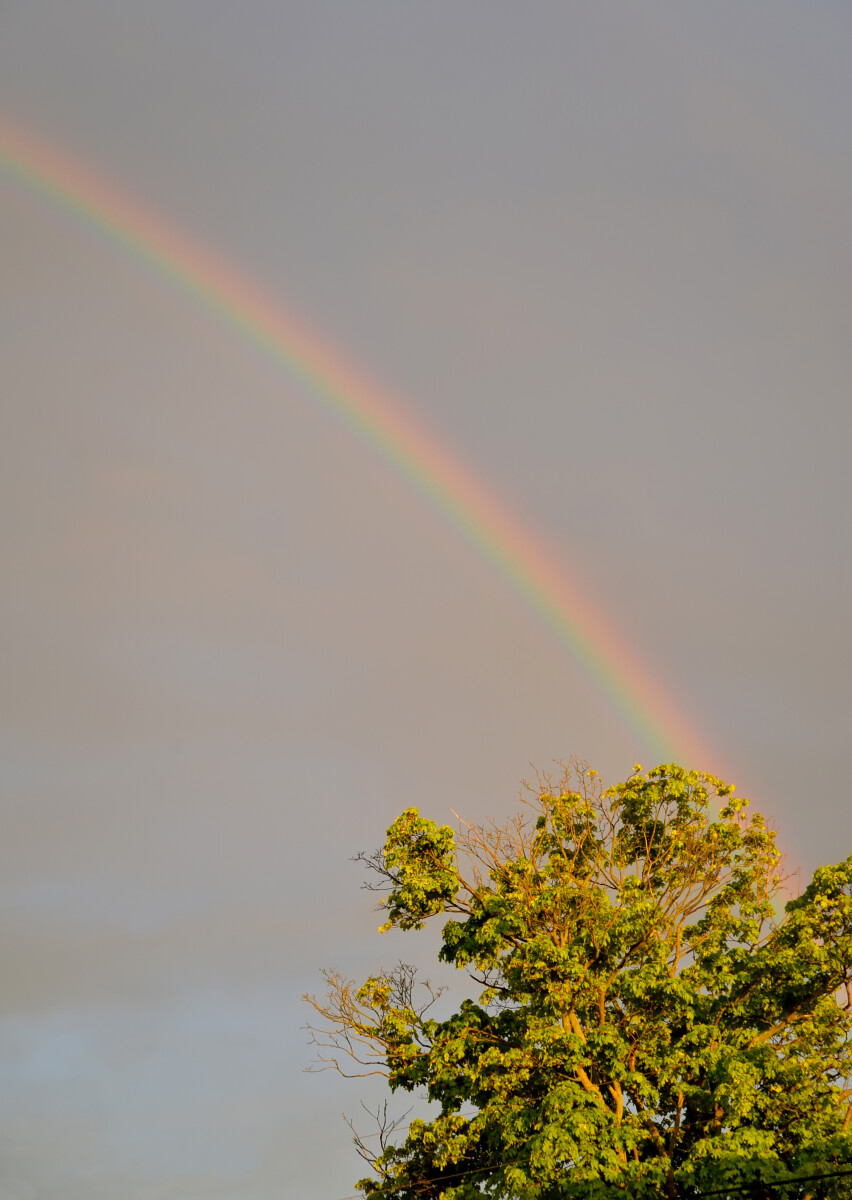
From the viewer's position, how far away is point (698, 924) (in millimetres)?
25469

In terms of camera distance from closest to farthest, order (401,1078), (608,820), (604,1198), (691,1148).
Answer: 1. (604,1198)
2. (691,1148)
3. (401,1078)
4. (608,820)

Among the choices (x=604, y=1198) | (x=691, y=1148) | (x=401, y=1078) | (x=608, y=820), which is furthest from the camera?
(x=608, y=820)

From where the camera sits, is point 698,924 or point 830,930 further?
point 698,924

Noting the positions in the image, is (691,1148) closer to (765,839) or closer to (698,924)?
(698,924)

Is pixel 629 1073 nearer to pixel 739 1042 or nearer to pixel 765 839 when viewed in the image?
pixel 739 1042

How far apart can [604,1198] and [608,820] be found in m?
8.16

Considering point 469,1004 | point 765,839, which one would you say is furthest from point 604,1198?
point 765,839

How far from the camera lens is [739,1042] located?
74.9ft

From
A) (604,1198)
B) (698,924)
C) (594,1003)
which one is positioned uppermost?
(698,924)

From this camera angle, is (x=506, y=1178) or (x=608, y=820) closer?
(x=506, y=1178)

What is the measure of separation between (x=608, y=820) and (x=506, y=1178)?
802cm

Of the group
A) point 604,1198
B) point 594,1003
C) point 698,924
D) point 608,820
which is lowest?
point 604,1198

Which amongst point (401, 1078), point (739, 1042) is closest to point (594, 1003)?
point (739, 1042)

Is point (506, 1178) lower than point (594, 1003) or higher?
lower
